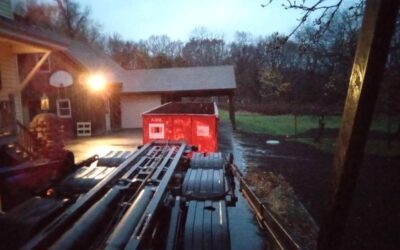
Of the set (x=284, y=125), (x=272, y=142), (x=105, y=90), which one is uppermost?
(x=105, y=90)

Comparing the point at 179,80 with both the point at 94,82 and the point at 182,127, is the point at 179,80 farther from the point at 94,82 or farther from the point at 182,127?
the point at 182,127

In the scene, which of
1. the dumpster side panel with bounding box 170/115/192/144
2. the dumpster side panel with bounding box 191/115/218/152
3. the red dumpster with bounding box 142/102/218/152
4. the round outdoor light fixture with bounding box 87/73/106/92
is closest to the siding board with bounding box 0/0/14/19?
the red dumpster with bounding box 142/102/218/152

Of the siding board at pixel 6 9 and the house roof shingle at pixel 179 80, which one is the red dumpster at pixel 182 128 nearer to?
the siding board at pixel 6 9

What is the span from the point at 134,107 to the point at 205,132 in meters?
16.7

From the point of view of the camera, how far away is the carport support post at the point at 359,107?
1.63 meters

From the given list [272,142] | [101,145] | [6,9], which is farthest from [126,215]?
[272,142]

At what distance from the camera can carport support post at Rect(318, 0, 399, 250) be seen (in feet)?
5.35

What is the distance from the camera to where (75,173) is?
6.25 meters

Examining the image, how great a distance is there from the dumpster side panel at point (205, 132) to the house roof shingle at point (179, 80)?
14.3 m

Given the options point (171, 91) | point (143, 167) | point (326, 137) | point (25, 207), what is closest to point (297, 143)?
point (326, 137)

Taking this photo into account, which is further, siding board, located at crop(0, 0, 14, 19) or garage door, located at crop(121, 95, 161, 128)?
garage door, located at crop(121, 95, 161, 128)

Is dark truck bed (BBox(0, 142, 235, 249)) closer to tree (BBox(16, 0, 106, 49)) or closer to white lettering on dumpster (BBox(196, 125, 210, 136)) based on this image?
white lettering on dumpster (BBox(196, 125, 210, 136))

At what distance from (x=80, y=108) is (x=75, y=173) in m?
19.3

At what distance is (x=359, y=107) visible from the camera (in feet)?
5.73
